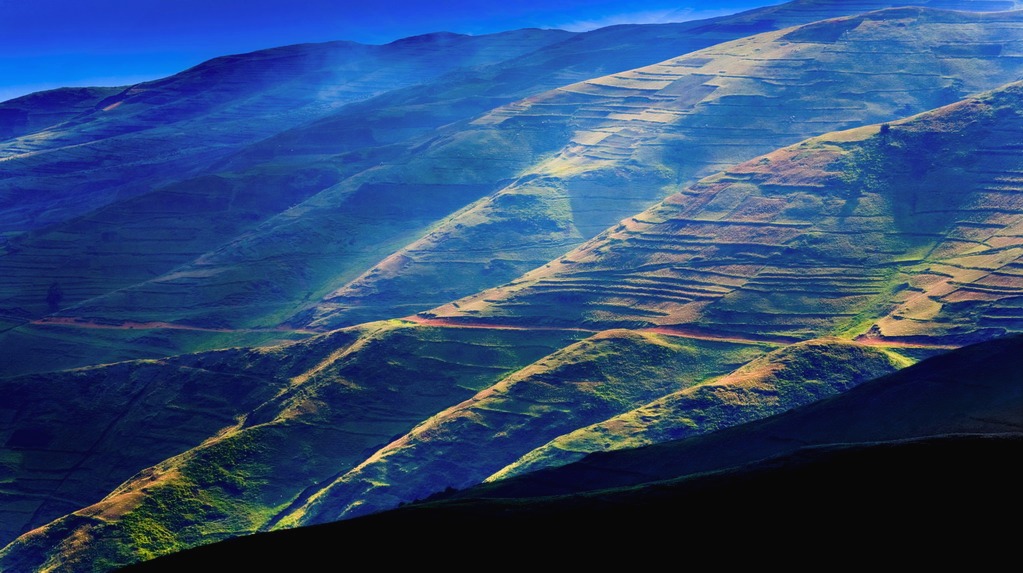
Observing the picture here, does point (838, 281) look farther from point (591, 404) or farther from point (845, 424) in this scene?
point (845, 424)

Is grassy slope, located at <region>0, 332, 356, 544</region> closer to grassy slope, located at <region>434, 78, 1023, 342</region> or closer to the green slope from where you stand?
grassy slope, located at <region>434, 78, 1023, 342</region>

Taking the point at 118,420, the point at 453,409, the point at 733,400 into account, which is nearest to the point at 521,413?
the point at 453,409

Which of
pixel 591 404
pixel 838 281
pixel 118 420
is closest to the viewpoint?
pixel 591 404

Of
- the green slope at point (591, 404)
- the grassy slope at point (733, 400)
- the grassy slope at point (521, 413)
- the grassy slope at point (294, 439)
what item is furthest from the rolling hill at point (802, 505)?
the grassy slope at point (294, 439)

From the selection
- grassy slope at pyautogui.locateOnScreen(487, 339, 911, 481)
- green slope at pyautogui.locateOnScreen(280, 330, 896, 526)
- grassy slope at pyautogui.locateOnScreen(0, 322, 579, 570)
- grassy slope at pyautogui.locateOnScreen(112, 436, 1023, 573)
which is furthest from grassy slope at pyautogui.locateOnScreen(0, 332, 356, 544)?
grassy slope at pyautogui.locateOnScreen(112, 436, 1023, 573)

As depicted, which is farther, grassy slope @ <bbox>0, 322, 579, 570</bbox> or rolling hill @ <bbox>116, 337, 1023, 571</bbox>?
grassy slope @ <bbox>0, 322, 579, 570</bbox>
